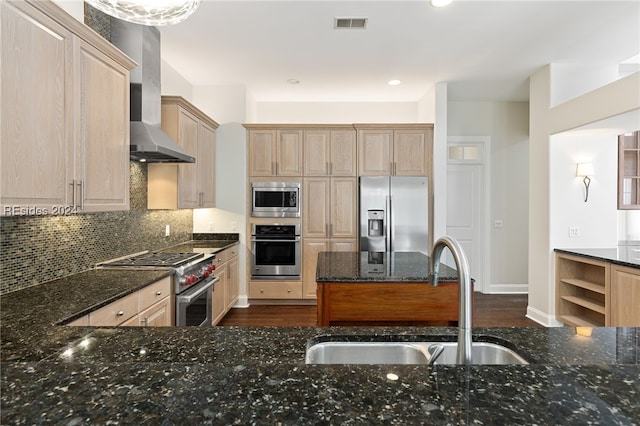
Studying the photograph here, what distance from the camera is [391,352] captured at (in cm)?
117

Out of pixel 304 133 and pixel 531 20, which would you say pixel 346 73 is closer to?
pixel 304 133

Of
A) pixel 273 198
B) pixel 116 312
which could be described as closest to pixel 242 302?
pixel 273 198

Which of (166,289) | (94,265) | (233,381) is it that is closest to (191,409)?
(233,381)

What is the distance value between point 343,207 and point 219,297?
196 cm

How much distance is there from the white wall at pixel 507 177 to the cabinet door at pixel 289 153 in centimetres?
257

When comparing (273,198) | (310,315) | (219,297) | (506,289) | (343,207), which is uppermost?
(273,198)

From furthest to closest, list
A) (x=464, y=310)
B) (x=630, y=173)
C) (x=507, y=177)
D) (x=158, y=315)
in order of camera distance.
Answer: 1. (x=507, y=177)
2. (x=630, y=173)
3. (x=158, y=315)
4. (x=464, y=310)

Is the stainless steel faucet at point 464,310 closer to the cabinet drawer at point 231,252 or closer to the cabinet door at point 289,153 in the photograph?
the cabinet drawer at point 231,252

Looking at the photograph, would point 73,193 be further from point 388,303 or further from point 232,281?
point 232,281

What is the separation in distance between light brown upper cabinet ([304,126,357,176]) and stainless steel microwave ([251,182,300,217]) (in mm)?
371

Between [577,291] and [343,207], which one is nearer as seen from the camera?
[577,291]

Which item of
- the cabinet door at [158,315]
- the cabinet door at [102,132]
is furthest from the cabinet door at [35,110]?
the cabinet door at [158,315]

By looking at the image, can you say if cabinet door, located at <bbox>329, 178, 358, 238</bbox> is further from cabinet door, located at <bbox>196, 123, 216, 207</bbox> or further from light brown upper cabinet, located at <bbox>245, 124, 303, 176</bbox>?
cabinet door, located at <bbox>196, 123, 216, 207</bbox>

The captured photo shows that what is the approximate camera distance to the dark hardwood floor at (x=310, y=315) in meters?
4.08
